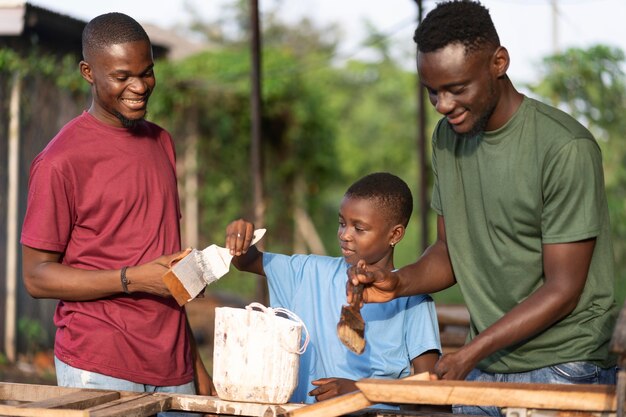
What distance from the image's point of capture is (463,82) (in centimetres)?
276

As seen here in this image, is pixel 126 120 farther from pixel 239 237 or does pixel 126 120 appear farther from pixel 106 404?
pixel 106 404

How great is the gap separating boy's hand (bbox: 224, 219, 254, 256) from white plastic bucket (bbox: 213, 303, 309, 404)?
422 mm

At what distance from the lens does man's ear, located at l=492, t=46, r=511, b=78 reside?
2.81 metres

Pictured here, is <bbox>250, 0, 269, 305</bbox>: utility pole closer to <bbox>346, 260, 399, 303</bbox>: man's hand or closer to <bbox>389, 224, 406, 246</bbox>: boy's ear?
<bbox>389, 224, 406, 246</bbox>: boy's ear

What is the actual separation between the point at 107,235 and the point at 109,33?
2.28 feet

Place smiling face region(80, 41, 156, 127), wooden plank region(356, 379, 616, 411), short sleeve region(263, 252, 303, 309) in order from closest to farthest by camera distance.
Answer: wooden plank region(356, 379, 616, 411) → smiling face region(80, 41, 156, 127) → short sleeve region(263, 252, 303, 309)

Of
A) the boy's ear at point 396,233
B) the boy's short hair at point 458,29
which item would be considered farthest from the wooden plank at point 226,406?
the boy's short hair at point 458,29

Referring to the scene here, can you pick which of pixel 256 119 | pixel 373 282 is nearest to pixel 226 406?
pixel 373 282

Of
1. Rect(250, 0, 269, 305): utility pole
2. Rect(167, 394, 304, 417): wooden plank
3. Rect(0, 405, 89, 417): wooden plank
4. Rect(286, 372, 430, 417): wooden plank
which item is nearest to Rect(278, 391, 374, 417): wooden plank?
Rect(286, 372, 430, 417): wooden plank

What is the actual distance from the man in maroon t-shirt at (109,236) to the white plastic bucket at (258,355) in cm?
38

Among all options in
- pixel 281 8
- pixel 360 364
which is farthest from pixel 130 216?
pixel 281 8

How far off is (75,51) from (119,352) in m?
6.58

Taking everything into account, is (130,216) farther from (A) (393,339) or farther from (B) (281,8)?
(B) (281,8)

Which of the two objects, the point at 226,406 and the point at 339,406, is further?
the point at 226,406
